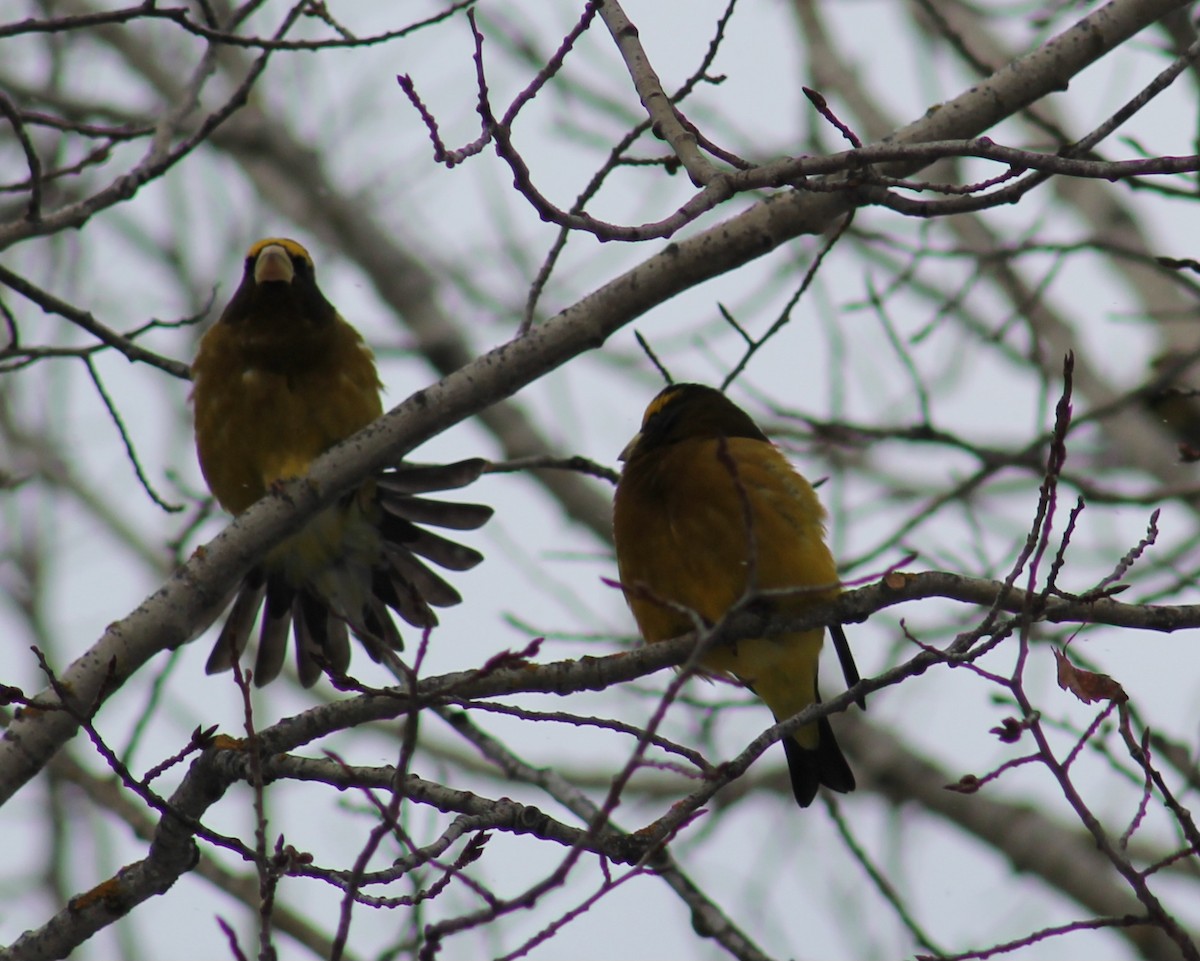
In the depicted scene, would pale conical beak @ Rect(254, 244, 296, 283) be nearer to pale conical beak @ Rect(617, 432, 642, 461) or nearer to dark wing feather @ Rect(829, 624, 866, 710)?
pale conical beak @ Rect(617, 432, 642, 461)

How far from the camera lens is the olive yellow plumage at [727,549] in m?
4.85

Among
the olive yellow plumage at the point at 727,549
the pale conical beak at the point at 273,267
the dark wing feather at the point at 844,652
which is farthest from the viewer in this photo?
the pale conical beak at the point at 273,267

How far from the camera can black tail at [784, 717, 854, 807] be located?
5.37m

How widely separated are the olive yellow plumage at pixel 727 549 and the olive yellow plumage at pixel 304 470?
658 mm

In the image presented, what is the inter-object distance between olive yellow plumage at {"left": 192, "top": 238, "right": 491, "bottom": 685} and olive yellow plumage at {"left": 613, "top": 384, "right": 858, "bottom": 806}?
0.66m

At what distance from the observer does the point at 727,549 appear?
4840mm

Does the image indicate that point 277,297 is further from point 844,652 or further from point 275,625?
point 844,652

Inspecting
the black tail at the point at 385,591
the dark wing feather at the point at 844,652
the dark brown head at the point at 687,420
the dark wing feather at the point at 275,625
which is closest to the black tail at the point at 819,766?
Answer: the dark wing feather at the point at 844,652

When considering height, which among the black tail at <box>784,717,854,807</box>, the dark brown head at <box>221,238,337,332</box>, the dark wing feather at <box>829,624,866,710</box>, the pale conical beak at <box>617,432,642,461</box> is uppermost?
the dark brown head at <box>221,238,337,332</box>

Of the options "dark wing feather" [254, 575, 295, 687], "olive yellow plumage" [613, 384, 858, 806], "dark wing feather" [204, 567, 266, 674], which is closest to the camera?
"olive yellow plumage" [613, 384, 858, 806]

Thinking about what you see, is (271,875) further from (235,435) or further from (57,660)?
(57,660)

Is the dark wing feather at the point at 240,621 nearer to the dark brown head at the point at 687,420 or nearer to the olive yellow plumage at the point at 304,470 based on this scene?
the olive yellow plumage at the point at 304,470

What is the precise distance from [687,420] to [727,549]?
735mm

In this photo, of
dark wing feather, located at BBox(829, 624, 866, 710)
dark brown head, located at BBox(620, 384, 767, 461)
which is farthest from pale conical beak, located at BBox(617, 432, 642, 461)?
dark wing feather, located at BBox(829, 624, 866, 710)
